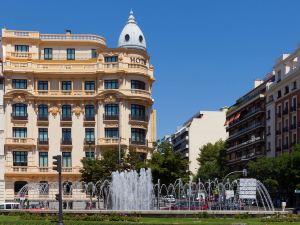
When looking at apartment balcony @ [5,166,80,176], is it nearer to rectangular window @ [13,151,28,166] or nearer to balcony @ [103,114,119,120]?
rectangular window @ [13,151,28,166]

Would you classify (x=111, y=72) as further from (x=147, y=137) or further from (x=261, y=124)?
(x=261, y=124)

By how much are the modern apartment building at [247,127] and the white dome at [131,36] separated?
27915 millimetres

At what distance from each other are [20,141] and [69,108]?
7079 mm

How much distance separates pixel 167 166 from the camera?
6725cm

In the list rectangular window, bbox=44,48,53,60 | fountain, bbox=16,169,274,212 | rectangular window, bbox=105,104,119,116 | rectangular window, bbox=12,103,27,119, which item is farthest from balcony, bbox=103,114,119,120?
rectangular window, bbox=44,48,53,60

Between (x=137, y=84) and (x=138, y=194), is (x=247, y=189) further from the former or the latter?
(x=137, y=84)

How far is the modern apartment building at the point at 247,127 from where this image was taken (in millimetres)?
105000

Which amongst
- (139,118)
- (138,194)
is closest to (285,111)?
(139,118)

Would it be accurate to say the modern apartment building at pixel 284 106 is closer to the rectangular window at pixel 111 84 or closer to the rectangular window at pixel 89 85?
the rectangular window at pixel 111 84

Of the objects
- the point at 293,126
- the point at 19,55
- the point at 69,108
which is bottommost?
the point at 293,126

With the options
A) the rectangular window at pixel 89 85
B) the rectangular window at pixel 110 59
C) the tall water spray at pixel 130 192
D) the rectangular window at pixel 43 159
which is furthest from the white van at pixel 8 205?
the rectangular window at pixel 110 59

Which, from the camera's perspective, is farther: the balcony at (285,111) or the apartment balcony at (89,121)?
the balcony at (285,111)

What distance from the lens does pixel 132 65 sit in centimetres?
7738

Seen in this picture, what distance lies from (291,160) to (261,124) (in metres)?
29.0
